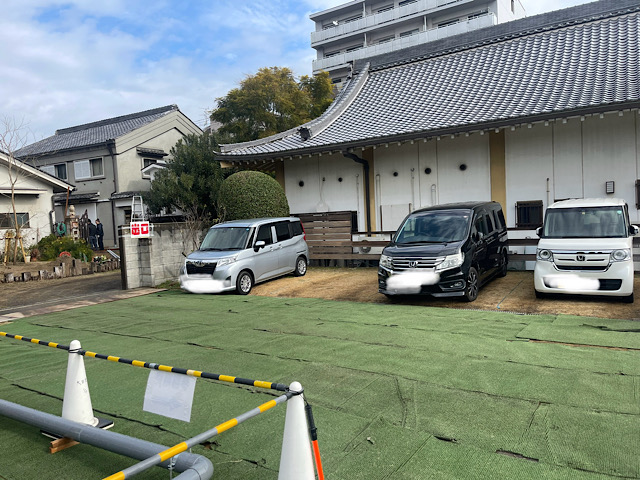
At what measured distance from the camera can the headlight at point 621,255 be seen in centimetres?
700

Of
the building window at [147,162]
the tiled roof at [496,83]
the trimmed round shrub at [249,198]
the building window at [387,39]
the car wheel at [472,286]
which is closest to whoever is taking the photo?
the car wheel at [472,286]

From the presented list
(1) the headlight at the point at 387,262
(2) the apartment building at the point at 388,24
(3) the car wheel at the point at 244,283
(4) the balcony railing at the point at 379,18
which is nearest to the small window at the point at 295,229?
(3) the car wheel at the point at 244,283

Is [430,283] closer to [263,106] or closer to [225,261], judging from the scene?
[225,261]

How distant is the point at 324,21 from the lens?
140ft

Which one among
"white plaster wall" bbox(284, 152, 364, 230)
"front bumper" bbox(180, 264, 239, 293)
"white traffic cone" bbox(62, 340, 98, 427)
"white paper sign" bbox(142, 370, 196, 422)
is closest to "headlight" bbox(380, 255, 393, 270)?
"front bumper" bbox(180, 264, 239, 293)

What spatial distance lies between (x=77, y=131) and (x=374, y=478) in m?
35.9

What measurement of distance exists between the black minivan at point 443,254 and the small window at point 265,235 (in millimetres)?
3312

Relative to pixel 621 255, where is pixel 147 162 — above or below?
above

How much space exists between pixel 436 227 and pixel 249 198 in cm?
590

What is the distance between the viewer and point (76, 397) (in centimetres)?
366

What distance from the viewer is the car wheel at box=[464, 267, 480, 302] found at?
7.86 meters

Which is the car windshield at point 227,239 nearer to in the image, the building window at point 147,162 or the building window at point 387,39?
the building window at point 147,162

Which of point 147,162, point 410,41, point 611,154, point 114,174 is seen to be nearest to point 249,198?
point 611,154

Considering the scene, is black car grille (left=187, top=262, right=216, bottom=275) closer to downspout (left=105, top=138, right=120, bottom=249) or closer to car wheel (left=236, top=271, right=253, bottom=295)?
car wheel (left=236, top=271, right=253, bottom=295)
